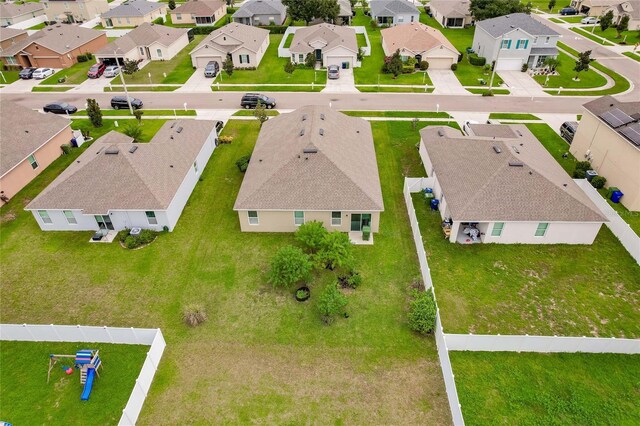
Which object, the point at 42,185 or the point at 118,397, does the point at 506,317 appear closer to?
the point at 118,397

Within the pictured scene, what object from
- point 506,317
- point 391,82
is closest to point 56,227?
point 506,317

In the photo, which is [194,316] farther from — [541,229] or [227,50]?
[227,50]

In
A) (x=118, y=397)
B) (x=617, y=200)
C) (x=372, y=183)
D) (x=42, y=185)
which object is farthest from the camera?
(x=42, y=185)

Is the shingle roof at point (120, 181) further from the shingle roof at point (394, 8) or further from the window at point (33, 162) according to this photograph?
the shingle roof at point (394, 8)

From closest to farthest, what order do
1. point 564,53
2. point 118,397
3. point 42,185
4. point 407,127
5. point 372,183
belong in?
point 118,397, point 372,183, point 42,185, point 407,127, point 564,53

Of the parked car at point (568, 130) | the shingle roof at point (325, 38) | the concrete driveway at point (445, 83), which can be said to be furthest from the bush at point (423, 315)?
the shingle roof at point (325, 38)

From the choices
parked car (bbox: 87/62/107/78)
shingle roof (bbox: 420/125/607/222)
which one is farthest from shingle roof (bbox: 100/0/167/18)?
shingle roof (bbox: 420/125/607/222)

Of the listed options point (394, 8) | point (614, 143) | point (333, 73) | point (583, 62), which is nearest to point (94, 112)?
point (333, 73)
